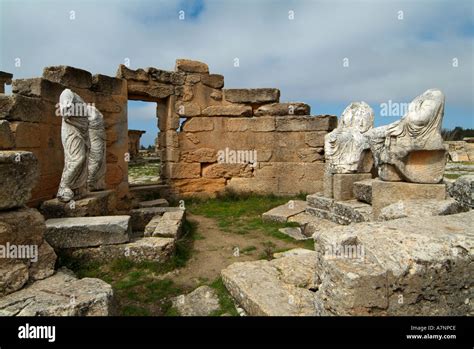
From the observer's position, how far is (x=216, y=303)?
3.17 m

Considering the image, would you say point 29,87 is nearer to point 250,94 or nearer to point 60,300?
point 60,300

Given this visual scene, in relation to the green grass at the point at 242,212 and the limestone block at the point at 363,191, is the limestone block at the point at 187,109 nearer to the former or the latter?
the green grass at the point at 242,212

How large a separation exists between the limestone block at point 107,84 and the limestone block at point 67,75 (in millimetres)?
321

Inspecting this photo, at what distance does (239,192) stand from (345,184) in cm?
367

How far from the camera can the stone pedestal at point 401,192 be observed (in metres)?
4.10

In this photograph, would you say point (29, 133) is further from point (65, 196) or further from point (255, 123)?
point (255, 123)

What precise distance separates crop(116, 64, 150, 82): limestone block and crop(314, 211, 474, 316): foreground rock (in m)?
7.59

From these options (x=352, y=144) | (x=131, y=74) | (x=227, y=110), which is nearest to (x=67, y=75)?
(x=131, y=74)

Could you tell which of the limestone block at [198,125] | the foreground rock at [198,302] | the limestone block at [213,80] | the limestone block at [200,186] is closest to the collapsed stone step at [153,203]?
the limestone block at [200,186]

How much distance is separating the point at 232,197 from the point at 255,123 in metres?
2.27

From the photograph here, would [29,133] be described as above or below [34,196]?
above

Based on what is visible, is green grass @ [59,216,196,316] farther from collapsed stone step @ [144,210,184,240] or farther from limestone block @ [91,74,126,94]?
limestone block @ [91,74,126,94]

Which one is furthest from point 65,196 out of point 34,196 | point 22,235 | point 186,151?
point 186,151

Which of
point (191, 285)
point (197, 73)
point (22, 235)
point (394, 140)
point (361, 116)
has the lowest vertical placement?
point (191, 285)
